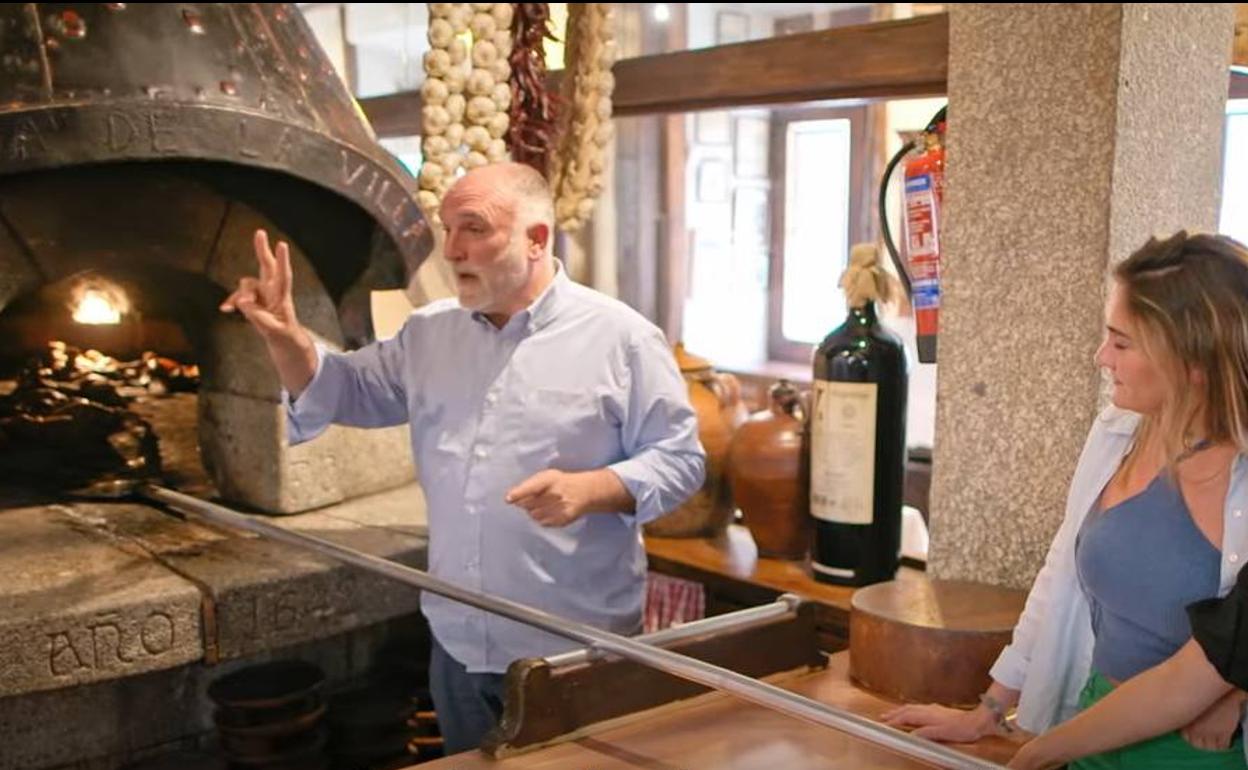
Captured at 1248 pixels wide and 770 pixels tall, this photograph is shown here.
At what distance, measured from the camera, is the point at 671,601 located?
110 inches

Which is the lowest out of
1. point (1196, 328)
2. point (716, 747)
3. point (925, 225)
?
point (716, 747)

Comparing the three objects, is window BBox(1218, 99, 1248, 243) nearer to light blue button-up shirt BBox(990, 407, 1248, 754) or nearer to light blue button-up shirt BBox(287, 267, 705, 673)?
light blue button-up shirt BBox(990, 407, 1248, 754)

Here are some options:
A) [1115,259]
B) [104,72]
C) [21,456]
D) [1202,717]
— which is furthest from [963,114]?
[21,456]

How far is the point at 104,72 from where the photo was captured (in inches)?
97.7

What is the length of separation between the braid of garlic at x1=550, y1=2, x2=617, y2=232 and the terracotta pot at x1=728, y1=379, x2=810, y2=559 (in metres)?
0.83

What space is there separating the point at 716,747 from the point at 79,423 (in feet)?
6.32

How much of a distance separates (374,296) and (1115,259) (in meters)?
2.13

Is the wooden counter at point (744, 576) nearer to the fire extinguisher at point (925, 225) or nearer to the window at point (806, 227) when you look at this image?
the fire extinguisher at point (925, 225)

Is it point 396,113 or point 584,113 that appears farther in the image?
point 396,113

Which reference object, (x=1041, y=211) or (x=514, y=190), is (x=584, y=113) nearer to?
(x=514, y=190)

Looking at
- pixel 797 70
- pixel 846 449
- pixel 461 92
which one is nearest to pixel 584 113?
pixel 461 92

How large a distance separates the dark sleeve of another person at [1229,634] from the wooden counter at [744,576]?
945 mm

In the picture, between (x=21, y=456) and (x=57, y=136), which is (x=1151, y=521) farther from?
(x=21, y=456)

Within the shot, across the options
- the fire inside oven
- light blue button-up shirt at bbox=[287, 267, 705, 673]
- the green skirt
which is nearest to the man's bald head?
light blue button-up shirt at bbox=[287, 267, 705, 673]
